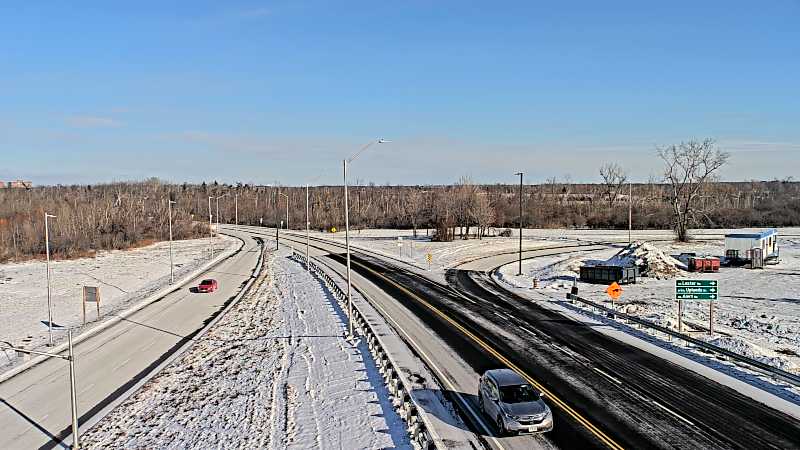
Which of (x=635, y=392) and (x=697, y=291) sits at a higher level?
(x=697, y=291)

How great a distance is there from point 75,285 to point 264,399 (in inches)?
1819

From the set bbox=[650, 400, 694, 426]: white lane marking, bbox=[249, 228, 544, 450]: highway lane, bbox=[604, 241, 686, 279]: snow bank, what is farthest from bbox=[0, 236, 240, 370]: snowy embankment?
bbox=[604, 241, 686, 279]: snow bank

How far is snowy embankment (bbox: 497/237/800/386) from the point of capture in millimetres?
28188

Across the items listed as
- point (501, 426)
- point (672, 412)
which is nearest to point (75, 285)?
point (501, 426)

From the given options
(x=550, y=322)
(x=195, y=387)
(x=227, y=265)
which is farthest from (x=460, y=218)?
(x=195, y=387)

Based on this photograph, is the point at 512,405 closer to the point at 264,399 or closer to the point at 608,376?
the point at 608,376

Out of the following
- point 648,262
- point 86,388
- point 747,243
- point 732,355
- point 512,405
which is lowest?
point 86,388

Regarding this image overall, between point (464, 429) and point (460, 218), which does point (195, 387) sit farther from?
point (460, 218)

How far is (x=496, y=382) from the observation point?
60.3 feet

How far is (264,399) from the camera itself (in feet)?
72.3

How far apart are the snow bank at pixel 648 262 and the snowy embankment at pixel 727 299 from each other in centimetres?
9

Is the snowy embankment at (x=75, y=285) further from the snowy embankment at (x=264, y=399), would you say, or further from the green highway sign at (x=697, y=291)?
the green highway sign at (x=697, y=291)

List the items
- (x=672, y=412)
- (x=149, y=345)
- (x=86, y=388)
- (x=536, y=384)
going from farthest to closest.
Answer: (x=149, y=345)
(x=86, y=388)
(x=536, y=384)
(x=672, y=412)

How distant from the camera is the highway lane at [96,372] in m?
20.4
